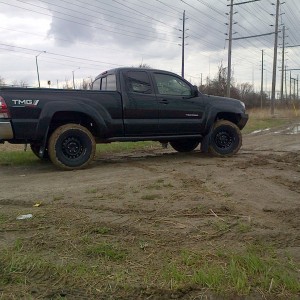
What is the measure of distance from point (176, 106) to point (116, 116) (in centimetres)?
150

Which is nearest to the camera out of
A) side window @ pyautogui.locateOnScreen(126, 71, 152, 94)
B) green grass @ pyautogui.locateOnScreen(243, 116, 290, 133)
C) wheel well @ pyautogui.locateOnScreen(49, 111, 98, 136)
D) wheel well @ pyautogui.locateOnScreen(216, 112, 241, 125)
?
wheel well @ pyautogui.locateOnScreen(49, 111, 98, 136)

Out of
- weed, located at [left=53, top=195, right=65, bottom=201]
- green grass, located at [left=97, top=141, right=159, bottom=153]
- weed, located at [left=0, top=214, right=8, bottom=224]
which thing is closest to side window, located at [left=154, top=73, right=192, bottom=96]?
green grass, located at [left=97, top=141, right=159, bottom=153]

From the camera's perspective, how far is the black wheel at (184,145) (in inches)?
423

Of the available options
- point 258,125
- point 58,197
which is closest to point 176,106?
point 58,197

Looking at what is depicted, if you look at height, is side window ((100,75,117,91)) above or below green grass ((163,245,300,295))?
above

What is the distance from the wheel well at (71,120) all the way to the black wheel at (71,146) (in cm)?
20

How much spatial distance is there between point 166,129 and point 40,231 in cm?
522

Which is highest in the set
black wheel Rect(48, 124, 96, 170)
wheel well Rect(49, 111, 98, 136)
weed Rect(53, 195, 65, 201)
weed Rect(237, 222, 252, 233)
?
wheel well Rect(49, 111, 98, 136)

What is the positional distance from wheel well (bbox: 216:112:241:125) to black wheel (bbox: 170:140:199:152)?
1.01 m

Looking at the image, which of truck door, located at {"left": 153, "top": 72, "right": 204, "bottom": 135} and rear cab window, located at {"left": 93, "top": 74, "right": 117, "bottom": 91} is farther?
truck door, located at {"left": 153, "top": 72, "right": 204, "bottom": 135}

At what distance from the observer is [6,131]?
7.34 metres

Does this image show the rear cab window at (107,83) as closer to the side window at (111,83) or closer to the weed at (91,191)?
the side window at (111,83)

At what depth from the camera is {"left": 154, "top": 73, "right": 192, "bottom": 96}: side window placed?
9090 millimetres

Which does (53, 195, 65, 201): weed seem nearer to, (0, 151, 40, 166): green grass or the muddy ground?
the muddy ground
